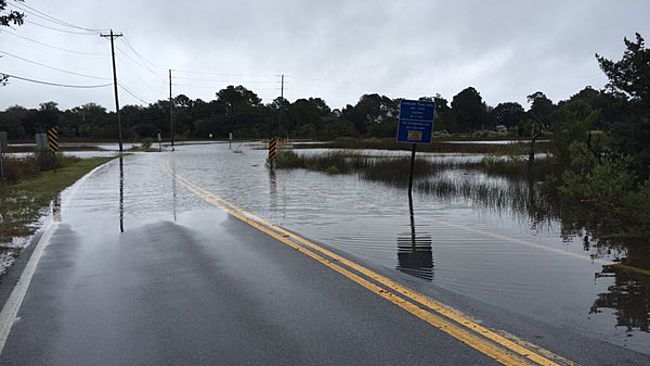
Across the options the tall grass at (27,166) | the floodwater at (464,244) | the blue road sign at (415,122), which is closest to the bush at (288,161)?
the floodwater at (464,244)

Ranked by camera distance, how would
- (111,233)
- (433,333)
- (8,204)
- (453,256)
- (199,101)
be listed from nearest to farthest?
(433,333)
(453,256)
(111,233)
(8,204)
(199,101)

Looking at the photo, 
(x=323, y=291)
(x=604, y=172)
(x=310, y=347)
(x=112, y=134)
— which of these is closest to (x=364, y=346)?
(x=310, y=347)

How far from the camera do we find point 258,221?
10.7 metres

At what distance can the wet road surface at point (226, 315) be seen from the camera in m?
4.24

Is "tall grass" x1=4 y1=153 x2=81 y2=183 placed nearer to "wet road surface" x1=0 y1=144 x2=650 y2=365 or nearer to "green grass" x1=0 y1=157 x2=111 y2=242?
"green grass" x1=0 y1=157 x2=111 y2=242

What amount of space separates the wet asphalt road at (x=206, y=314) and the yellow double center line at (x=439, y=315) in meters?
0.14

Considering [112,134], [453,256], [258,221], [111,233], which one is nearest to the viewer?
[453,256]

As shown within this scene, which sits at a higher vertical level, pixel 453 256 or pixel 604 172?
pixel 604 172

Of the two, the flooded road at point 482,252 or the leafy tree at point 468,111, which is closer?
the flooded road at point 482,252

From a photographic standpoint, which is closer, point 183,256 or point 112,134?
point 183,256

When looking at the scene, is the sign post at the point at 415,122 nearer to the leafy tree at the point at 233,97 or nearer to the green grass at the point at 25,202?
the green grass at the point at 25,202

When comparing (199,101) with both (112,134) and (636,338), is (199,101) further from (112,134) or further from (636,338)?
(636,338)

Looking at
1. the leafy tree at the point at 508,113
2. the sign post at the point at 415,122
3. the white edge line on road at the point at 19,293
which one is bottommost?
the white edge line on road at the point at 19,293

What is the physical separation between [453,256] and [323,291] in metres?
2.50
